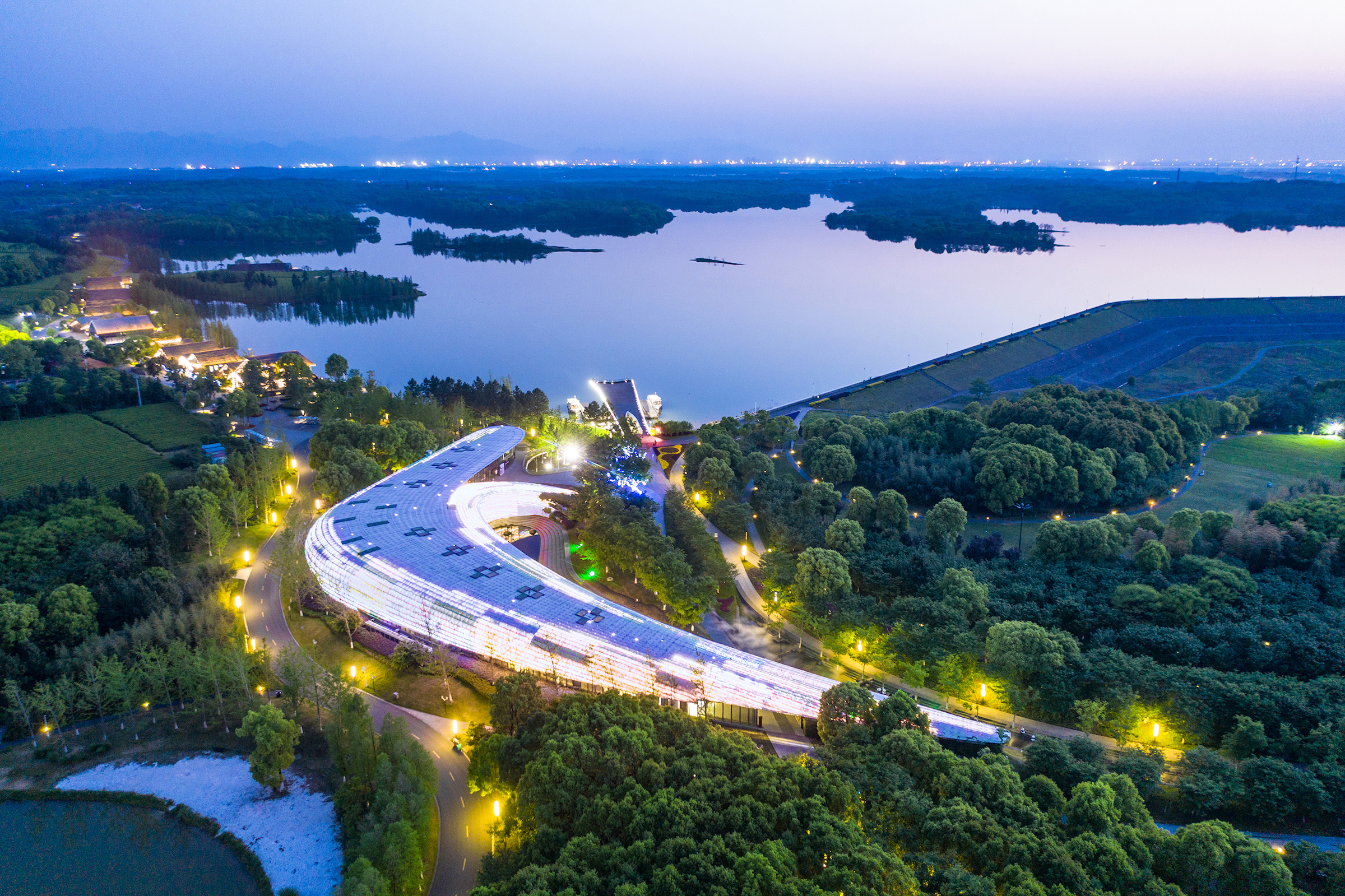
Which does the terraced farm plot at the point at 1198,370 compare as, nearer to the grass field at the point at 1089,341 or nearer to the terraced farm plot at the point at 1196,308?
the grass field at the point at 1089,341

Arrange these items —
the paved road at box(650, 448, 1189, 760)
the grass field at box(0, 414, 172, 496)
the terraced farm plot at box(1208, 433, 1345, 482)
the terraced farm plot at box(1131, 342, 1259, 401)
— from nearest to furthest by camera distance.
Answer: the paved road at box(650, 448, 1189, 760) → the grass field at box(0, 414, 172, 496) → the terraced farm plot at box(1208, 433, 1345, 482) → the terraced farm plot at box(1131, 342, 1259, 401)

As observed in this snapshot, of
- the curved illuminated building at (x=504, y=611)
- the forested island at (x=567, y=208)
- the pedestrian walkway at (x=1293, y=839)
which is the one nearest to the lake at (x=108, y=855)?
the curved illuminated building at (x=504, y=611)

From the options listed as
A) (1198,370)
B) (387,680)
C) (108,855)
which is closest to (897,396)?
(1198,370)

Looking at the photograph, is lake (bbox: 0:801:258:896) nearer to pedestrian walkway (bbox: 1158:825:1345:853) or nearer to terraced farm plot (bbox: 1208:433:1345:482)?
pedestrian walkway (bbox: 1158:825:1345:853)

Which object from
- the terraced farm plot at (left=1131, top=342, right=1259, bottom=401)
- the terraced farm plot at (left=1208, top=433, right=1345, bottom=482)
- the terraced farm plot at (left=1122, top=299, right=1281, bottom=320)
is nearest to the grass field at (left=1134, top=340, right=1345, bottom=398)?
the terraced farm plot at (left=1131, top=342, right=1259, bottom=401)

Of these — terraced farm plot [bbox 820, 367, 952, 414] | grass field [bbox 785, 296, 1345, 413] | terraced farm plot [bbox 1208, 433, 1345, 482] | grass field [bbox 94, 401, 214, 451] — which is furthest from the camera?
grass field [bbox 785, 296, 1345, 413]

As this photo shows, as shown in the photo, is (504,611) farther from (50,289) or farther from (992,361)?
(50,289)
